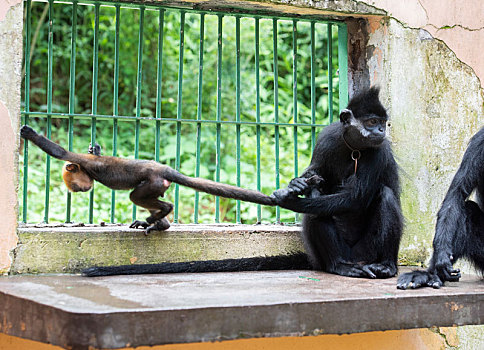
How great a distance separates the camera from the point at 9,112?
4434 millimetres

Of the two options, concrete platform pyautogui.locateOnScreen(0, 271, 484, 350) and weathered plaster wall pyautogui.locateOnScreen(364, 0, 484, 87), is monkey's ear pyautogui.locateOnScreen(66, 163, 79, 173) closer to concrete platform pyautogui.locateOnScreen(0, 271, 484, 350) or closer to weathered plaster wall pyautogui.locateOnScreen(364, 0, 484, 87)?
concrete platform pyautogui.locateOnScreen(0, 271, 484, 350)

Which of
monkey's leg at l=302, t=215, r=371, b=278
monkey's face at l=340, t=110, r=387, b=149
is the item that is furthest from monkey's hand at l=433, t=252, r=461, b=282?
monkey's face at l=340, t=110, r=387, b=149

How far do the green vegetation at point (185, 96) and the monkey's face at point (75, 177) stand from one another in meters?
4.38

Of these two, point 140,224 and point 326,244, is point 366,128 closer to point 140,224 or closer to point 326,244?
point 326,244

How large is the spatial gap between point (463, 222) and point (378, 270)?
74 cm

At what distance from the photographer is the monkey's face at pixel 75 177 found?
4773mm

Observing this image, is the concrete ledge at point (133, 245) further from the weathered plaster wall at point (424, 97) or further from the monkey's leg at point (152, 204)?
the weathered plaster wall at point (424, 97)

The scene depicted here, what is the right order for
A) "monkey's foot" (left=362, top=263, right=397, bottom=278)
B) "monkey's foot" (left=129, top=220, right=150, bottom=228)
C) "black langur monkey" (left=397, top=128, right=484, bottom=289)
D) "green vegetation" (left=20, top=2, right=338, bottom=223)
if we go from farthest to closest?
"green vegetation" (left=20, top=2, right=338, bottom=223), "monkey's foot" (left=129, top=220, right=150, bottom=228), "monkey's foot" (left=362, top=263, right=397, bottom=278), "black langur monkey" (left=397, top=128, right=484, bottom=289)

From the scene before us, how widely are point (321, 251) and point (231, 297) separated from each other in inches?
68.2

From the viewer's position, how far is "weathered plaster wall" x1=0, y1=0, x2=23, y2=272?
4.42 metres

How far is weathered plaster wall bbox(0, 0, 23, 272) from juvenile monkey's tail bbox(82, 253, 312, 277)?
2.25 ft

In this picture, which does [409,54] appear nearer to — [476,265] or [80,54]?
[476,265]

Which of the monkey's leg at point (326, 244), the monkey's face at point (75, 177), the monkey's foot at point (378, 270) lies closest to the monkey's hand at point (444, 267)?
the monkey's foot at point (378, 270)

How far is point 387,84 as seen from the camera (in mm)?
5422
